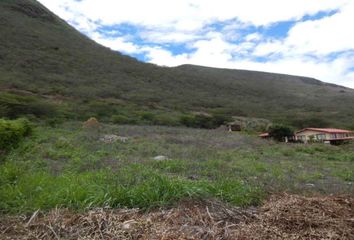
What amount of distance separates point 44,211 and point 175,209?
4.93ft

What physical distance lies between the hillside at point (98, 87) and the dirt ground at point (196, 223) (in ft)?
65.0

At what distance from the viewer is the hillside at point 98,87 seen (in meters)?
32.7

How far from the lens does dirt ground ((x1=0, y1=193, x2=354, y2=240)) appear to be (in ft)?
11.7

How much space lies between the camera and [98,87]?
141 ft

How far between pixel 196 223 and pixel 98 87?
40.4 m

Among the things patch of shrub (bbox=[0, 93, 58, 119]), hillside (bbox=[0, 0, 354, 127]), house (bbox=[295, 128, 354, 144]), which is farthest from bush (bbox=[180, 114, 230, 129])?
patch of shrub (bbox=[0, 93, 58, 119])

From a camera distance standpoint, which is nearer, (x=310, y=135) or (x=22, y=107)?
(x=22, y=107)

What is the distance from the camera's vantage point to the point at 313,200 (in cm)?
458

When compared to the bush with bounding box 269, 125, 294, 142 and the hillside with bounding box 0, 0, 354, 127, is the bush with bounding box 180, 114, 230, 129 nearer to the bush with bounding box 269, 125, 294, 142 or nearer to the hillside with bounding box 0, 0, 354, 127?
the hillside with bounding box 0, 0, 354, 127

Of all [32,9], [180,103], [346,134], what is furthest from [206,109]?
[32,9]

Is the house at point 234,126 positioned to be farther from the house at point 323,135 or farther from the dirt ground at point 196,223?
the dirt ground at point 196,223

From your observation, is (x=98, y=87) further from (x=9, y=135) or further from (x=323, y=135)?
(x=9, y=135)

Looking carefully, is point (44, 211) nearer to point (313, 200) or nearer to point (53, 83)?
point (313, 200)

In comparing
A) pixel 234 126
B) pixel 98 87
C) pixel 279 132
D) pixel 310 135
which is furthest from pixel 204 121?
pixel 98 87
